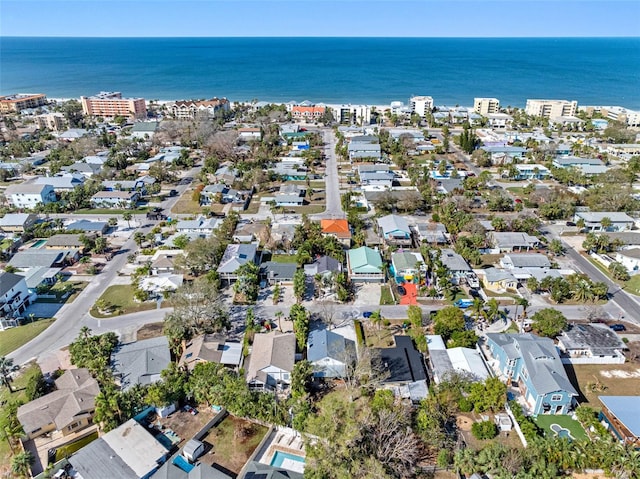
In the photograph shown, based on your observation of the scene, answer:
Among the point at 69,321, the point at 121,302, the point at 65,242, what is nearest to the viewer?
the point at 69,321

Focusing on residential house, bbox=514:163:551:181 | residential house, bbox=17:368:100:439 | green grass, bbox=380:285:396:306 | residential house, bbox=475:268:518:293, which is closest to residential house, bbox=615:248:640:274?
residential house, bbox=475:268:518:293

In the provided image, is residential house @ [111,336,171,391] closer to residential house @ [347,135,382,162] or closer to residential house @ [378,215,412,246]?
residential house @ [378,215,412,246]

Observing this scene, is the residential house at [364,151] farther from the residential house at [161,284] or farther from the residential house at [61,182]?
the residential house at [161,284]

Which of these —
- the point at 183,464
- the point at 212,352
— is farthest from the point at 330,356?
the point at 183,464

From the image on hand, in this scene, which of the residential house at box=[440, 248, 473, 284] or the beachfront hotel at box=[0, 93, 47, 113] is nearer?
the residential house at box=[440, 248, 473, 284]

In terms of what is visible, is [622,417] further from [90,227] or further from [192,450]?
[90,227]
